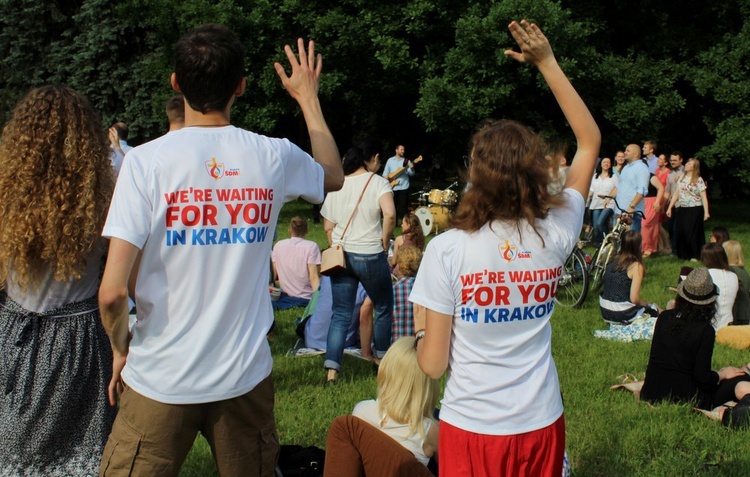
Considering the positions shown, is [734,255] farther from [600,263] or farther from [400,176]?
[400,176]

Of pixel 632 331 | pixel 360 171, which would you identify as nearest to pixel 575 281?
pixel 632 331

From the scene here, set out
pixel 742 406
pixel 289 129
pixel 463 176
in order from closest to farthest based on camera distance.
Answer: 1. pixel 463 176
2. pixel 742 406
3. pixel 289 129

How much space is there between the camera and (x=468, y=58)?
20.5 m

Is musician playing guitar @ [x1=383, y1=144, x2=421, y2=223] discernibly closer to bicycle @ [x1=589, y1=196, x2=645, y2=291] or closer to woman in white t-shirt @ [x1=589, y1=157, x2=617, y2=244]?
woman in white t-shirt @ [x1=589, y1=157, x2=617, y2=244]

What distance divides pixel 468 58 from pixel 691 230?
8.26 metres

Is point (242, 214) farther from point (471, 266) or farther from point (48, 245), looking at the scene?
point (48, 245)

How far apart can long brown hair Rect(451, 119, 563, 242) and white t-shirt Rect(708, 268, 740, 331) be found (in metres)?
5.92

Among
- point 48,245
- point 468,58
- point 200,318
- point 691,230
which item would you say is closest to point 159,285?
point 200,318

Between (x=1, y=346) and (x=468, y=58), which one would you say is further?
(x=468, y=58)

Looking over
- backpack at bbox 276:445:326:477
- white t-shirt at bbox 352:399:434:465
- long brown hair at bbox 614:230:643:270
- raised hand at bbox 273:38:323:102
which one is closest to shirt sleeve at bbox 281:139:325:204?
raised hand at bbox 273:38:323:102

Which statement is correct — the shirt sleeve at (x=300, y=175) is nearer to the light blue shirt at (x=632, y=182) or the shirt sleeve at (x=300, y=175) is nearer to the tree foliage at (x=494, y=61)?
the light blue shirt at (x=632, y=182)

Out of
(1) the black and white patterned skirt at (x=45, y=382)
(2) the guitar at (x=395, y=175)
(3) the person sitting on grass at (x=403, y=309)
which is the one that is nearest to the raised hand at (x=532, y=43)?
(1) the black and white patterned skirt at (x=45, y=382)

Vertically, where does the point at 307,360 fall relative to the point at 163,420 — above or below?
below

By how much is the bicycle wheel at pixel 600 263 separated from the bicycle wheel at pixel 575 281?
24.3 inches
